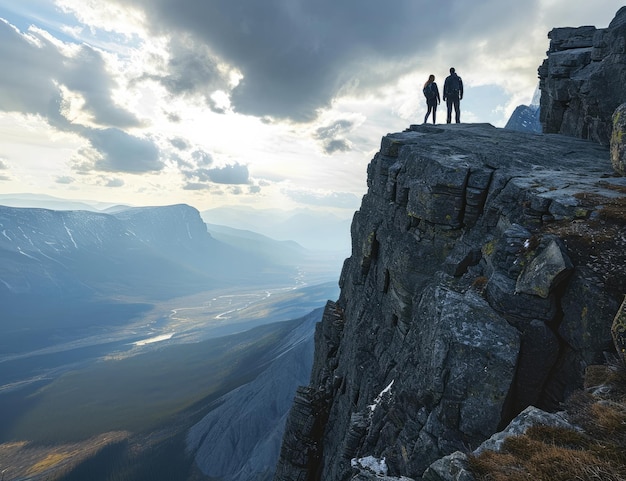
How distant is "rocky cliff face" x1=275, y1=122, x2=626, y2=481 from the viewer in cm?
1545

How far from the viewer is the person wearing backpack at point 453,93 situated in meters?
42.3

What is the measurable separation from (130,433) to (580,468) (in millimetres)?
210714

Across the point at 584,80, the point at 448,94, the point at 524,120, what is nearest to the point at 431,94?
the point at 448,94

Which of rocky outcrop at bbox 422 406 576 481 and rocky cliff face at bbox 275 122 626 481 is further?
rocky cliff face at bbox 275 122 626 481

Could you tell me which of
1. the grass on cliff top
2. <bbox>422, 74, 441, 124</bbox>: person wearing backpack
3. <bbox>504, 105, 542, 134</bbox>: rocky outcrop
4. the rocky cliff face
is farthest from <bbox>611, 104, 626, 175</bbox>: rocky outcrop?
<bbox>504, 105, 542, 134</bbox>: rocky outcrop

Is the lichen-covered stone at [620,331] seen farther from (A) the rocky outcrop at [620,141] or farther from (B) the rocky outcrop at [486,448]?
(A) the rocky outcrop at [620,141]

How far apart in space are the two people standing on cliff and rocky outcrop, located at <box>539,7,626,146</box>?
33.1 feet

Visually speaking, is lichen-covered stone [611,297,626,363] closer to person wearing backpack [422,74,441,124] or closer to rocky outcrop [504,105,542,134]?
person wearing backpack [422,74,441,124]

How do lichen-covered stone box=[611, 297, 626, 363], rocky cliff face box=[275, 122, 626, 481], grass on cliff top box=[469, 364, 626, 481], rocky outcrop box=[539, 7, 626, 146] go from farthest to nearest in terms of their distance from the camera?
1. rocky outcrop box=[539, 7, 626, 146]
2. rocky cliff face box=[275, 122, 626, 481]
3. lichen-covered stone box=[611, 297, 626, 363]
4. grass on cliff top box=[469, 364, 626, 481]

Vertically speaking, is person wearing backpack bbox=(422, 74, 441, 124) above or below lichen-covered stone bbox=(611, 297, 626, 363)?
above

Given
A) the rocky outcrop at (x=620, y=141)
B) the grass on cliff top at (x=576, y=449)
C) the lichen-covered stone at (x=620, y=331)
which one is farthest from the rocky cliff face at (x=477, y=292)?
the grass on cliff top at (x=576, y=449)

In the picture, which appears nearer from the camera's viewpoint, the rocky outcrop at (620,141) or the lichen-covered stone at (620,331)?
the lichen-covered stone at (620,331)

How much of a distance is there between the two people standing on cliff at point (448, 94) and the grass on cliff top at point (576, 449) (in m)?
40.4

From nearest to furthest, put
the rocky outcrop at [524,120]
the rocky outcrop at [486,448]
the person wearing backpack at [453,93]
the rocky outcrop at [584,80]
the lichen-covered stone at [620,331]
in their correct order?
the rocky outcrop at [486,448] → the lichen-covered stone at [620,331] → the rocky outcrop at [584,80] → the person wearing backpack at [453,93] → the rocky outcrop at [524,120]
